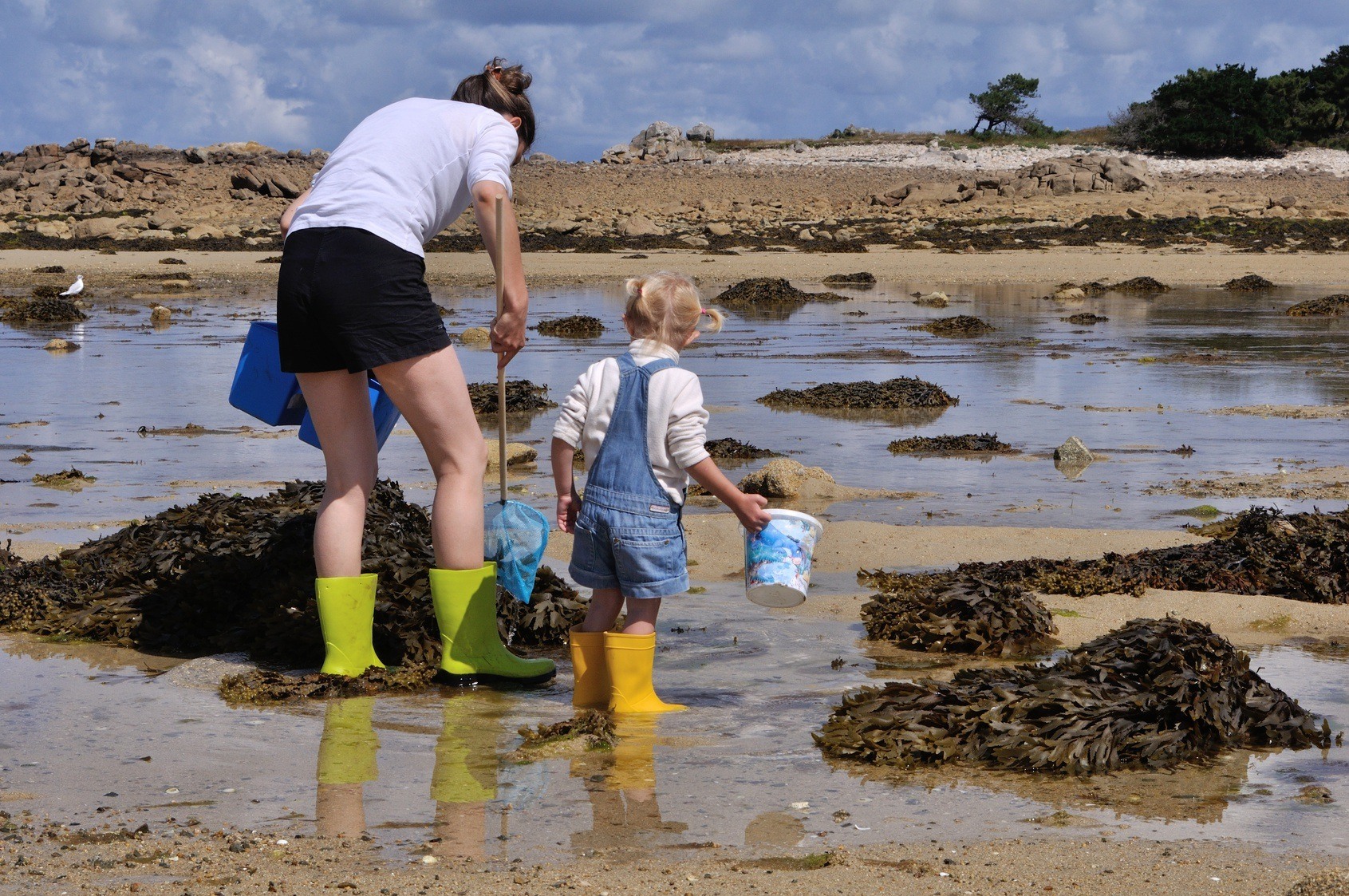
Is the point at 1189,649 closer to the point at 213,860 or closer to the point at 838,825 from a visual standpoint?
the point at 838,825

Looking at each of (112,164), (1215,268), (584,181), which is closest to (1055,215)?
(1215,268)

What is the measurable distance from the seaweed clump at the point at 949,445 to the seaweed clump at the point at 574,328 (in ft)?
29.0

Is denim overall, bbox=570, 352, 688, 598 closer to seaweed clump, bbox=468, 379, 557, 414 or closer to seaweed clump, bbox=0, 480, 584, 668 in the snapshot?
seaweed clump, bbox=0, 480, 584, 668

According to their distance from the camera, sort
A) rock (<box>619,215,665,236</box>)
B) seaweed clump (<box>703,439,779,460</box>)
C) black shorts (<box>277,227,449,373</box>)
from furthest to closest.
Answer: rock (<box>619,215,665,236</box>)
seaweed clump (<box>703,439,779,460</box>)
black shorts (<box>277,227,449,373</box>)

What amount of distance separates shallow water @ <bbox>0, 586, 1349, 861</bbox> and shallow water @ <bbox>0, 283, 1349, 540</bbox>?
132 inches

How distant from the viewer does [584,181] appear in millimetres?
55719

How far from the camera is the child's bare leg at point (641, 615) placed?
14.1 feet

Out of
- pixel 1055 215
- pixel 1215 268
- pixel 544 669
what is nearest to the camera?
pixel 544 669

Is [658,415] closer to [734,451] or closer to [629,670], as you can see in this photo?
[629,670]

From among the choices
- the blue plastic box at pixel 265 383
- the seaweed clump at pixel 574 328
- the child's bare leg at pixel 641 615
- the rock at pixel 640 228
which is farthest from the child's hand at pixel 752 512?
the rock at pixel 640 228

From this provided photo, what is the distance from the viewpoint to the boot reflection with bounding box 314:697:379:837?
3.24m

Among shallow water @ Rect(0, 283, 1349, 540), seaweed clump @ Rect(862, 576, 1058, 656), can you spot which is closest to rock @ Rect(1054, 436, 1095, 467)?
shallow water @ Rect(0, 283, 1349, 540)

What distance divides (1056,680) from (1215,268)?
91.1ft

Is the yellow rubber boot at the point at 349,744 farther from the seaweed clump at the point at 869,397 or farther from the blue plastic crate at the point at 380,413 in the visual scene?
the seaweed clump at the point at 869,397
